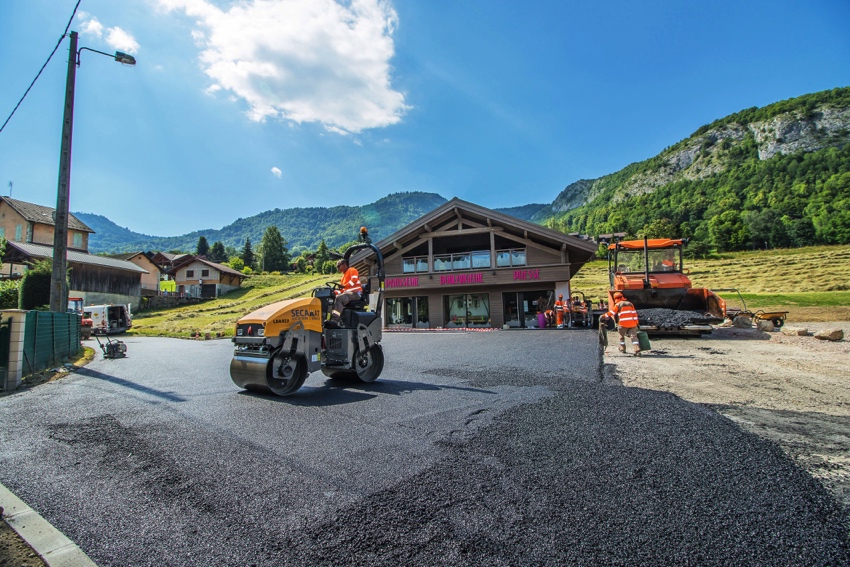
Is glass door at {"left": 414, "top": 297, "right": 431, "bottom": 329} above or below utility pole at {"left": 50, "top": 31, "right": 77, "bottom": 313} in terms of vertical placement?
below

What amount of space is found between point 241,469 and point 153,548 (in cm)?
96

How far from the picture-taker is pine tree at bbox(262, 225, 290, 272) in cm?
8531

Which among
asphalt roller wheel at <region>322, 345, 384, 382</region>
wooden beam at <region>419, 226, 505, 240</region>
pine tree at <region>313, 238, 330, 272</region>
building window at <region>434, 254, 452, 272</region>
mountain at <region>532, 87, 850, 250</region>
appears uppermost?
mountain at <region>532, 87, 850, 250</region>

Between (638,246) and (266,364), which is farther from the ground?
(638,246)

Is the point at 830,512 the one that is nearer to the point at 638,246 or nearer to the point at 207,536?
the point at 207,536

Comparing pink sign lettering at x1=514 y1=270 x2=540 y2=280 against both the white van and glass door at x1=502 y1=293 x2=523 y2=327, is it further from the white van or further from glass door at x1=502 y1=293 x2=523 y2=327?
the white van

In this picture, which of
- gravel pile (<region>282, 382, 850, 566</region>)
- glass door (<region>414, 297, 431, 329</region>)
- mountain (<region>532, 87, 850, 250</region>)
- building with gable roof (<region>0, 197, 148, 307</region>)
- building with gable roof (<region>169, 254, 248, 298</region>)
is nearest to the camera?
gravel pile (<region>282, 382, 850, 566</region>)

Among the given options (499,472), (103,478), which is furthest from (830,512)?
(103,478)

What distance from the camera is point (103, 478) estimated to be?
9.86ft

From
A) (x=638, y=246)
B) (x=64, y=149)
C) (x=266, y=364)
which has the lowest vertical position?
(x=266, y=364)

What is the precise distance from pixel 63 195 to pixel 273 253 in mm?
78916

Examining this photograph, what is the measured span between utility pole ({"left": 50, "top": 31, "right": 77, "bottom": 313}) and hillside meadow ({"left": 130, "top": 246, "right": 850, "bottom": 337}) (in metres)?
10.5

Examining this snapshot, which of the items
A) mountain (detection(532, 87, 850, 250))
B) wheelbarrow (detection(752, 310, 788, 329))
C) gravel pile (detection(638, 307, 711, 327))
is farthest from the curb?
mountain (detection(532, 87, 850, 250))

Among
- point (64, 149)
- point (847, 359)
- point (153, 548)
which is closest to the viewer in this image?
point (153, 548)
